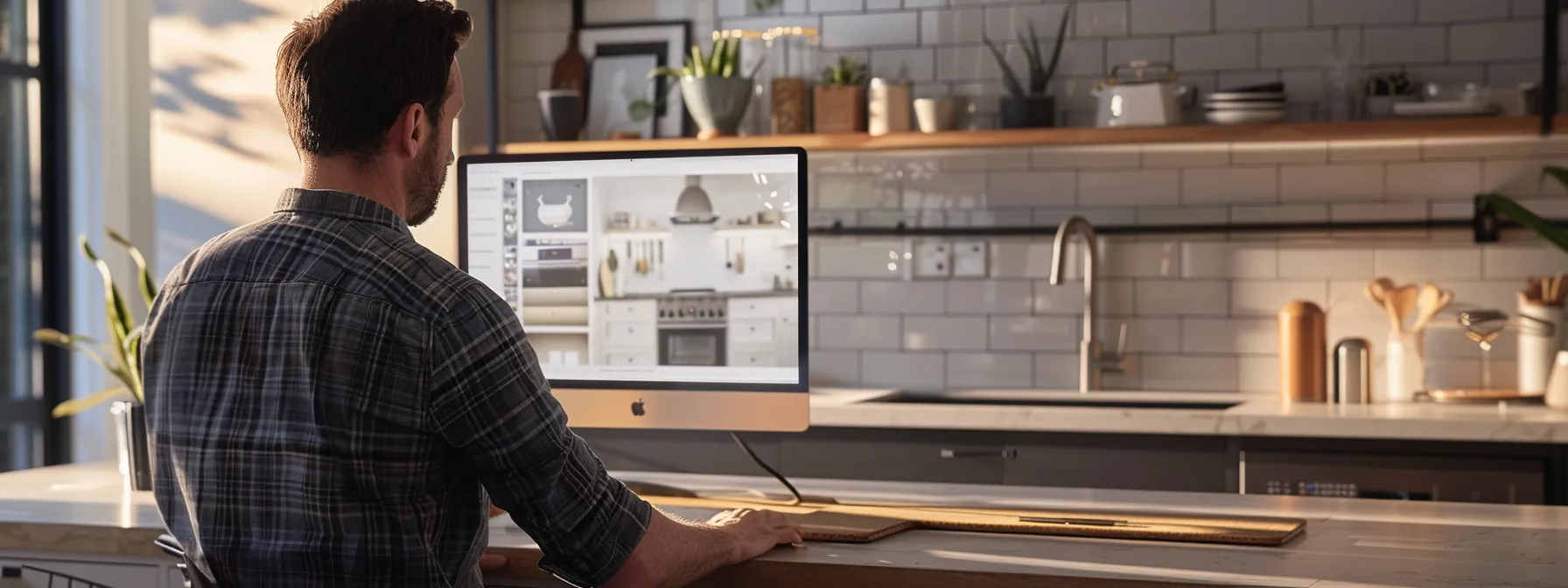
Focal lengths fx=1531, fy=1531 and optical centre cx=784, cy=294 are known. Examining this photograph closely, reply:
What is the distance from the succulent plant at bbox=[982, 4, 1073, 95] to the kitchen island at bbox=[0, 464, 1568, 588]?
6.41 ft

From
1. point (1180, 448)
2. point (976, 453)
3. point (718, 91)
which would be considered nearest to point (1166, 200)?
point (1180, 448)

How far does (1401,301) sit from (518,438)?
3.00 m

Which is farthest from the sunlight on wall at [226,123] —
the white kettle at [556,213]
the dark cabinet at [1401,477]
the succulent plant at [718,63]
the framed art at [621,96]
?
the dark cabinet at [1401,477]

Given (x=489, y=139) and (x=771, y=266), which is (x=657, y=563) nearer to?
(x=771, y=266)

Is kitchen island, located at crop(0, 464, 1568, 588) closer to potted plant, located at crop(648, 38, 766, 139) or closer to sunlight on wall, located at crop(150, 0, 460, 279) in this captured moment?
sunlight on wall, located at crop(150, 0, 460, 279)

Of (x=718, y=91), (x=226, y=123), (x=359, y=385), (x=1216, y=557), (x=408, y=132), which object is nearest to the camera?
(x=359, y=385)

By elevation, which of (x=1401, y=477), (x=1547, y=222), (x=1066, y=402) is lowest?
(x=1401, y=477)

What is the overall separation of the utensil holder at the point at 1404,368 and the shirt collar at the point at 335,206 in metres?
2.90

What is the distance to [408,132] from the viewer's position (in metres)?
1.42

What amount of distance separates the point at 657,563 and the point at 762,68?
3009 millimetres

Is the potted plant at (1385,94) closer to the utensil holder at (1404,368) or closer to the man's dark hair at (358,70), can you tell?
the utensil holder at (1404,368)

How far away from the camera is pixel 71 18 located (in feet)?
14.0

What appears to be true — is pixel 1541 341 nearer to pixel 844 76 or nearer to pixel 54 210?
pixel 844 76

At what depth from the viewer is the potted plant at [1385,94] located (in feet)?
12.2
